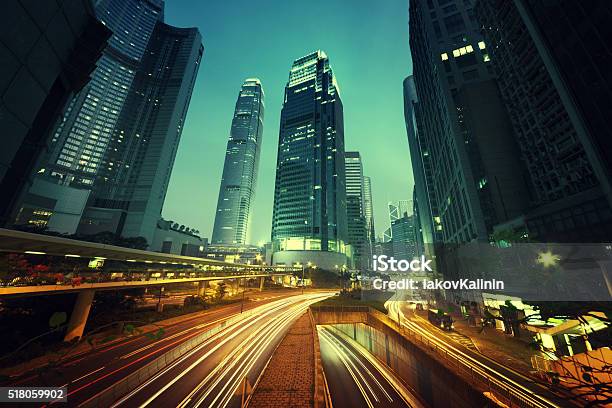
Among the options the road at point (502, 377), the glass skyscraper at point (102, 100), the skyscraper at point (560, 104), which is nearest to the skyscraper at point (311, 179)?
the glass skyscraper at point (102, 100)

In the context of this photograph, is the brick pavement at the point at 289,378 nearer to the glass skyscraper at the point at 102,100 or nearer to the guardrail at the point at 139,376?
the guardrail at the point at 139,376

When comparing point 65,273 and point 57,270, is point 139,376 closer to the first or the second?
point 65,273

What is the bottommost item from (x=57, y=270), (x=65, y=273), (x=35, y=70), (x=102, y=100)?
(x=65, y=273)

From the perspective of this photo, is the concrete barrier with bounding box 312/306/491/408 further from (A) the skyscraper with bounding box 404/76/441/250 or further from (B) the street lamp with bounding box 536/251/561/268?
(A) the skyscraper with bounding box 404/76/441/250

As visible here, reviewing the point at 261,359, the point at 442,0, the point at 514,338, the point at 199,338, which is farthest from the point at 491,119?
the point at 199,338

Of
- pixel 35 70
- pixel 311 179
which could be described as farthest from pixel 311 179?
pixel 35 70
